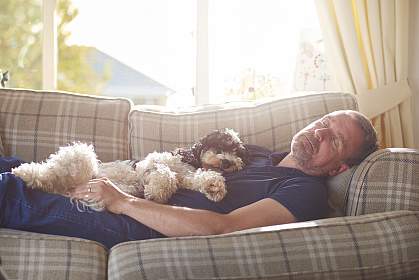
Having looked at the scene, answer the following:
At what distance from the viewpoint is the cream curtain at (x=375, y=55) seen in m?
3.06

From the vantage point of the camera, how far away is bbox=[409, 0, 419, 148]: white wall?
3.13 meters

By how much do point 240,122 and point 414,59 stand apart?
3.93 ft

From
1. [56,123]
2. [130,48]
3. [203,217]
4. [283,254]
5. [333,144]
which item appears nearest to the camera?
[283,254]

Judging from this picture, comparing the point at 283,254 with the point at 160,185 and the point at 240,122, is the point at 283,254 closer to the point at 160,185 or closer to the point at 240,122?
the point at 160,185

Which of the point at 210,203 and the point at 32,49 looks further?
the point at 32,49

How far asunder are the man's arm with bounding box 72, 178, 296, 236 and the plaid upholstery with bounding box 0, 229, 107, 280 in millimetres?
200

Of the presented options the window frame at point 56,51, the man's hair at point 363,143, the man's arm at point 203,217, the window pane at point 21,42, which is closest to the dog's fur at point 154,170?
the man's arm at point 203,217

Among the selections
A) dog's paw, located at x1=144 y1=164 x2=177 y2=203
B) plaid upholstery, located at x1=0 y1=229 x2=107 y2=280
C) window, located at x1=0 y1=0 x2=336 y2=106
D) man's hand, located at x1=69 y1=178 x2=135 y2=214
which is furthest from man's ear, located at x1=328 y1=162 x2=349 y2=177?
window, located at x1=0 y1=0 x2=336 y2=106

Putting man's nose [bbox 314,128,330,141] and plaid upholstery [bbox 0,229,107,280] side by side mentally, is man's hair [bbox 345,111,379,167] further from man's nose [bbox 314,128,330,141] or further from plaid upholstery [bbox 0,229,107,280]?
plaid upholstery [bbox 0,229,107,280]

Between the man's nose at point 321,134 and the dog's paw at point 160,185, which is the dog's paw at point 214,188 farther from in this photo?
the man's nose at point 321,134

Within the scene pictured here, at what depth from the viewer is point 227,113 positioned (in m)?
2.63

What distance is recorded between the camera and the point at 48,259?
1729mm

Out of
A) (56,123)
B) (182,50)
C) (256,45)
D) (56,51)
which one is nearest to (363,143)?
(56,123)

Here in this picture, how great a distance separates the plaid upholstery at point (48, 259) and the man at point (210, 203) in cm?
12
